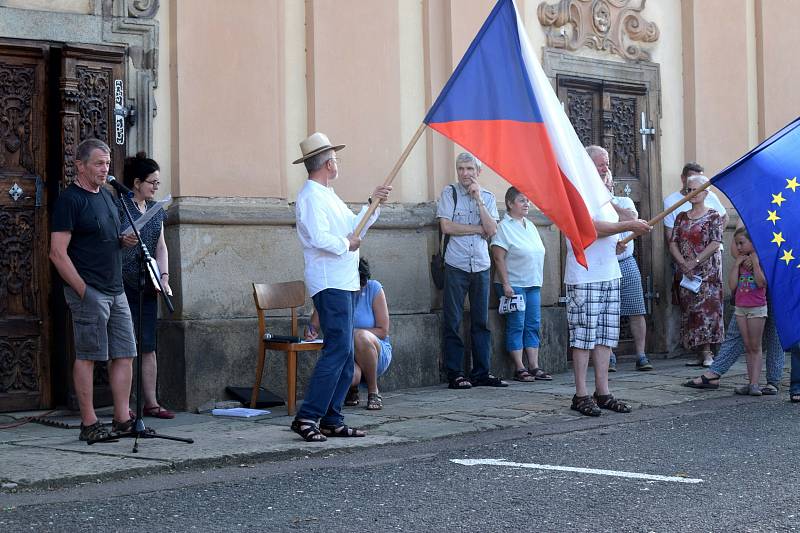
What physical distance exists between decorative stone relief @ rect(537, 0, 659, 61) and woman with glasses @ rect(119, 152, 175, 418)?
497cm

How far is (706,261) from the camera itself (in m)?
12.4

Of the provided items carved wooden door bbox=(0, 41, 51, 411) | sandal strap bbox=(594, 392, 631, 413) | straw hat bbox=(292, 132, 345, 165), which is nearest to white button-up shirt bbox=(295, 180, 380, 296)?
straw hat bbox=(292, 132, 345, 165)

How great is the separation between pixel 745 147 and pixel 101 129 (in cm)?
774

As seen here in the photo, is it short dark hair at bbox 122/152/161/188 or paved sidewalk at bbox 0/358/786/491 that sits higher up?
short dark hair at bbox 122/152/161/188

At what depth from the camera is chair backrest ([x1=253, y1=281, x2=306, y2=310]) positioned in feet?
31.2

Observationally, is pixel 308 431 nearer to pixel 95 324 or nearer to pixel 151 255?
pixel 95 324

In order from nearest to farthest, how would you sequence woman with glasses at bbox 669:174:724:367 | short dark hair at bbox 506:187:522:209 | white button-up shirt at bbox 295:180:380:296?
white button-up shirt at bbox 295:180:380:296 → short dark hair at bbox 506:187:522:209 → woman with glasses at bbox 669:174:724:367

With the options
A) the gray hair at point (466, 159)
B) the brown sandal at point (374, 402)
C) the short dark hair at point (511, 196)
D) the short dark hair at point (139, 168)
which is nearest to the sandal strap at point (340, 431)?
the brown sandal at point (374, 402)

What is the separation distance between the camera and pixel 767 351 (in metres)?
10.1

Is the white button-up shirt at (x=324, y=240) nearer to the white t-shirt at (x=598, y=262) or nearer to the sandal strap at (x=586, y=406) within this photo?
the white t-shirt at (x=598, y=262)

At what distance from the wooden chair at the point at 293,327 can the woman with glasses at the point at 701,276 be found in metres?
4.38

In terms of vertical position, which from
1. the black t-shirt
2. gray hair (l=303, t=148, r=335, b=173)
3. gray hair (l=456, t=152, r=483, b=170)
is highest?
gray hair (l=456, t=152, r=483, b=170)

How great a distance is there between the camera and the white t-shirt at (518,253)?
36.9 feet

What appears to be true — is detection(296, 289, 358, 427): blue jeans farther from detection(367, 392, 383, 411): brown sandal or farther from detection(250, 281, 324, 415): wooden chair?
A: detection(367, 392, 383, 411): brown sandal
